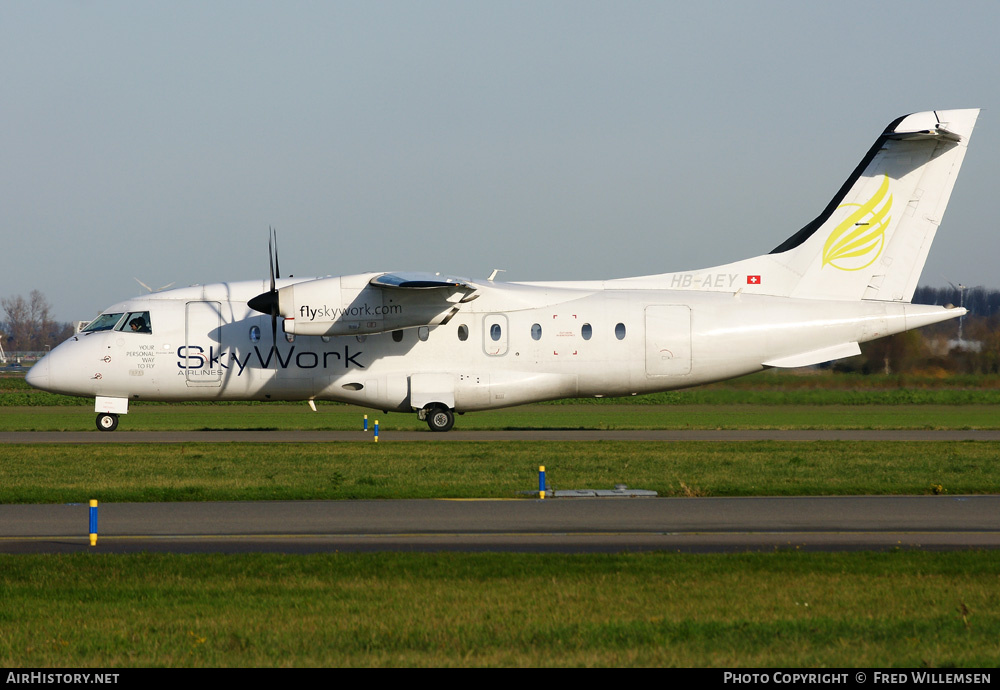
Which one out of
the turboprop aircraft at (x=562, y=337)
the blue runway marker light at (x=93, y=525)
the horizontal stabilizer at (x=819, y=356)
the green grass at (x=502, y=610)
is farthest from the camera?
the turboprop aircraft at (x=562, y=337)

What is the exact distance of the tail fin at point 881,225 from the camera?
104ft

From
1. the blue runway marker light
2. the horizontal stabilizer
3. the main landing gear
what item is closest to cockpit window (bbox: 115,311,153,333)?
the main landing gear

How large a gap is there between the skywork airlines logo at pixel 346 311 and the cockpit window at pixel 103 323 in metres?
6.88

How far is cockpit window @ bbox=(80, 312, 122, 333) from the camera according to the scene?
32750mm

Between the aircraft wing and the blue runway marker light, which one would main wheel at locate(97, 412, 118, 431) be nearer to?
the aircraft wing

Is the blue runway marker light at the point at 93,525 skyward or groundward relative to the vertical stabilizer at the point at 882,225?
groundward

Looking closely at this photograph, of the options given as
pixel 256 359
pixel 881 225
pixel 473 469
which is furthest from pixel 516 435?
pixel 881 225

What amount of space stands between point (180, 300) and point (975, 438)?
24.9 meters

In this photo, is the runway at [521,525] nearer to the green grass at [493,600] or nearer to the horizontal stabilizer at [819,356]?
the green grass at [493,600]

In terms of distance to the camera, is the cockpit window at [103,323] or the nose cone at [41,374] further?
the cockpit window at [103,323]

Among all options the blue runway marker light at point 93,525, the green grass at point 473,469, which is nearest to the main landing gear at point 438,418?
the green grass at point 473,469

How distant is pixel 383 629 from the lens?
9.37 meters

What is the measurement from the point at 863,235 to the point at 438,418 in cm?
1470

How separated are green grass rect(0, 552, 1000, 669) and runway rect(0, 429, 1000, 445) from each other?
1725 cm
